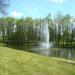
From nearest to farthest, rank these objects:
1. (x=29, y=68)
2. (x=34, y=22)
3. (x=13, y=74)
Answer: (x=13, y=74), (x=29, y=68), (x=34, y=22)

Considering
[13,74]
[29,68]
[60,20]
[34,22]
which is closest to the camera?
[13,74]

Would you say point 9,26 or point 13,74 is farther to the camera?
point 9,26

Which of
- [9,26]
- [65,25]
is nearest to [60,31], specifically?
[65,25]

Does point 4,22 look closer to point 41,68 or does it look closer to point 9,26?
→ point 9,26

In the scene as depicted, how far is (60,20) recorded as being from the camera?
70.9m

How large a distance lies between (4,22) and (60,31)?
17670 mm

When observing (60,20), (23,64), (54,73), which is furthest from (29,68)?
(60,20)

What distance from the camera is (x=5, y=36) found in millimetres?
80188

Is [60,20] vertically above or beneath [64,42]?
above

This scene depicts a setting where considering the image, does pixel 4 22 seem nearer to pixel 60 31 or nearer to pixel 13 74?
pixel 60 31

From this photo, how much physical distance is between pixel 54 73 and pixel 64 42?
62.5 metres

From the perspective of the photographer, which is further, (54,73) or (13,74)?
(54,73)

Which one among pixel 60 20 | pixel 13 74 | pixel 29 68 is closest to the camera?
pixel 13 74

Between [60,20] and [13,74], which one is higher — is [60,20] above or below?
above
